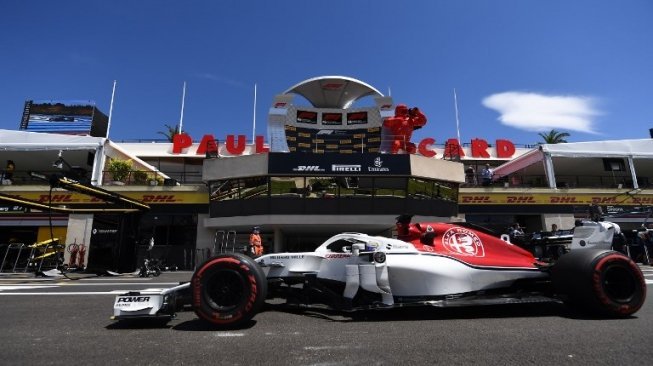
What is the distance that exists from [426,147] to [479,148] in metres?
5.49

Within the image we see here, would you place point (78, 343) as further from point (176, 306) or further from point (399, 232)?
point (399, 232)

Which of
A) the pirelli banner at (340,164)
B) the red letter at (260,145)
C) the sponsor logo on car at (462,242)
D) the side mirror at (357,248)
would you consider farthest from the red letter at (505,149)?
the side mirror at (357,248)

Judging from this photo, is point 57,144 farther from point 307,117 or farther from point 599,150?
point 599,150

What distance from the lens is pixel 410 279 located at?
499 cm

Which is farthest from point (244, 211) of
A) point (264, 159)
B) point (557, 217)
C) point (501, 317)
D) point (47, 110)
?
point (47, 110)

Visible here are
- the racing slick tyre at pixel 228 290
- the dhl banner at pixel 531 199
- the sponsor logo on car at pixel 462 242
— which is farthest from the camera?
the dhl banner at pixel 531 199

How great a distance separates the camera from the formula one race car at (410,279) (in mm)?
4668

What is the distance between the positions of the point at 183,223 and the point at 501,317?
855 inches

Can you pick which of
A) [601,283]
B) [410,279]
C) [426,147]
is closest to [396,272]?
[410,279]

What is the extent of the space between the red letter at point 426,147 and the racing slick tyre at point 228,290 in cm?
3328

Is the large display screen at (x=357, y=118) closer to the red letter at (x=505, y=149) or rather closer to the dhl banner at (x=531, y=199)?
the dhl banner at (x=531, y=199)

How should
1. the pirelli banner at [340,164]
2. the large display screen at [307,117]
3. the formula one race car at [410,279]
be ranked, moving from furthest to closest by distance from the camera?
the large display screen at [307,117] → the pirelli banner at [340,164] → the formula one race car at [410,279]

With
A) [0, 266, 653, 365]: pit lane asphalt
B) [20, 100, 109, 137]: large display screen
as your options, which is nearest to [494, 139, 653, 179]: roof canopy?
[0, 266, 653, 365]: pit lane asphalt

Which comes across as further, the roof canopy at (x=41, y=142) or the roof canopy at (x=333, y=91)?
the roof canopy at (x=333, y=91)
